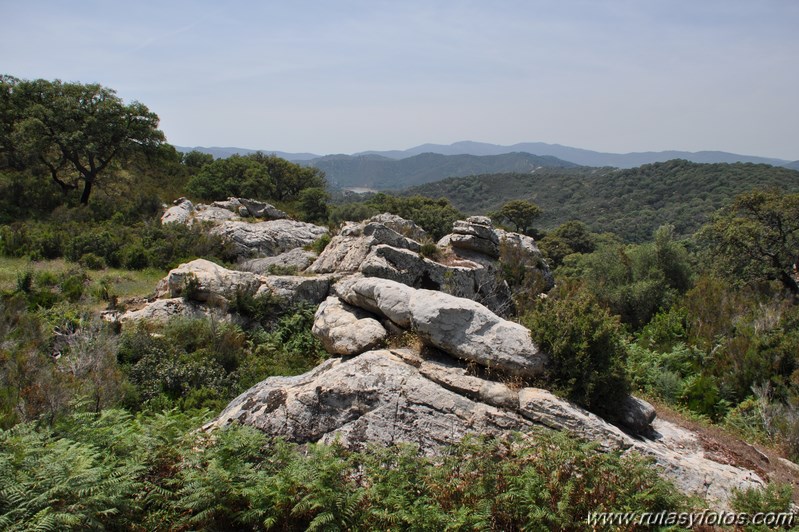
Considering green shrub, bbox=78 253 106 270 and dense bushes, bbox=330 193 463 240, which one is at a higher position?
dense bushes, bbox=330 193 463 240

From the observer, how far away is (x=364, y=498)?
4715mm

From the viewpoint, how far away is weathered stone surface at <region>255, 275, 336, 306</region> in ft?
42.1

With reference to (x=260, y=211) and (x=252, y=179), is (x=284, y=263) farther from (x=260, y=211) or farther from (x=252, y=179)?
(x=252, y=179)

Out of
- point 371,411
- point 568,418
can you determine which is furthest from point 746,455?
point 371,411

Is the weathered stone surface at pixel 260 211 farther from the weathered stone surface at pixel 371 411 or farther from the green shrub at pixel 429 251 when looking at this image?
the weathered stone surface at pixel 371 411

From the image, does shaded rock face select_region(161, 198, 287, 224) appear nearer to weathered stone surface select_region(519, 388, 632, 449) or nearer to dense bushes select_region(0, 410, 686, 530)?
dense bushes select_region(0, 410, 686, 530)

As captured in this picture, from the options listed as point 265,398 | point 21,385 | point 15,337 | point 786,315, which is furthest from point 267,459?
point 786,315

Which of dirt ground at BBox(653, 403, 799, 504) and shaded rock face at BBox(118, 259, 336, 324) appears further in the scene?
shaded rock face at BBox(118, 259, 336, 324)

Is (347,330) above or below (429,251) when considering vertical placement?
below

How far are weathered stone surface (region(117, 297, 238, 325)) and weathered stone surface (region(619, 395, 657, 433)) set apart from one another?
30.3 feet

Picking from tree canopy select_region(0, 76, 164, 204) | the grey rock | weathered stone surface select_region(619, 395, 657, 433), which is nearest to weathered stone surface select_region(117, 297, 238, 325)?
weathered stone surface select_region(619, 395, 657, 433)

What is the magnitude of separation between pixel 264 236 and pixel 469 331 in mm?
16415

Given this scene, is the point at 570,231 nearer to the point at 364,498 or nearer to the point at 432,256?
the point at 432,256

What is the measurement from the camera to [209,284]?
12484mm
